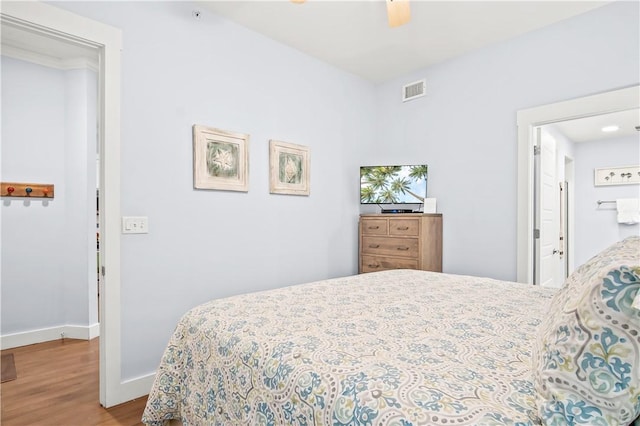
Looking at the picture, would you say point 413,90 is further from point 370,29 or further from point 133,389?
point 133,389

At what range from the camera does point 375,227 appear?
365 centimetres

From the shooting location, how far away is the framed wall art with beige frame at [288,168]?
3.12m

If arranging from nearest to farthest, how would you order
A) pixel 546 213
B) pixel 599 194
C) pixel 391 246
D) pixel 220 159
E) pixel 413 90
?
pixel 220 159 → pixel 546 213 → pixel 391 246 → pixel 413 90 → pixel 599 194

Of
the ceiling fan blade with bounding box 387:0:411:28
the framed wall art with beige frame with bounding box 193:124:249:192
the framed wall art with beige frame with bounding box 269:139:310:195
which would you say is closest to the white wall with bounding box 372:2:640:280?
the framed wall art with beige frame with bounding box 269:139:310:195

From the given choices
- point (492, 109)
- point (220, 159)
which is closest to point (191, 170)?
point (220, 159)

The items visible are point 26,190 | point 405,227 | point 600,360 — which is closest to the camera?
point 600,360

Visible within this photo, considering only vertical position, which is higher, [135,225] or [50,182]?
[50,182]

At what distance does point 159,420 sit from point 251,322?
0.74 m

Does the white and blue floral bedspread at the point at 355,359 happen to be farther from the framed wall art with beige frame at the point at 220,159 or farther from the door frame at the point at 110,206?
the framed wall art with beige frame at the point at 220,159

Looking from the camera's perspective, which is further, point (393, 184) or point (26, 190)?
point (393, 184)

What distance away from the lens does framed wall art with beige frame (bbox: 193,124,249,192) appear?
2.62 meters

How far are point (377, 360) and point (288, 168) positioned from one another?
2.43 m

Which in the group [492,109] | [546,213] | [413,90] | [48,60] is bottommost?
[546,213]

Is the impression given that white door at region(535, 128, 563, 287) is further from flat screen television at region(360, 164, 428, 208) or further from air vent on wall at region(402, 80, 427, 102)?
air vent on wall at region(402, 80, 427, 102)
